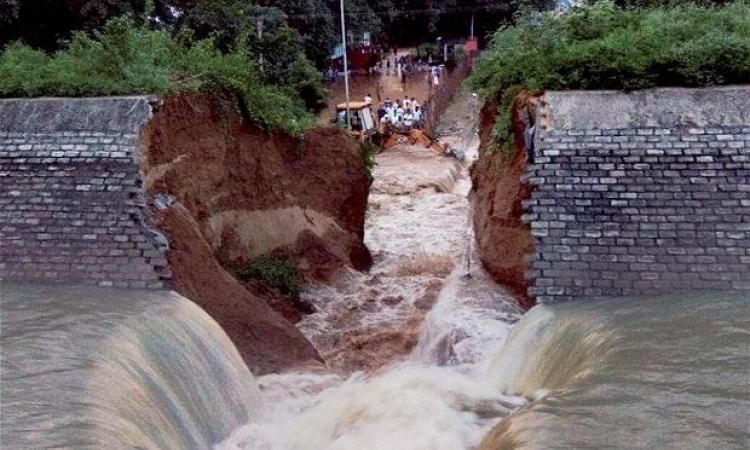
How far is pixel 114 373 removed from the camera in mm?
7047

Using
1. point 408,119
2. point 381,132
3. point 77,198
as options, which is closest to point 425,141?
point 381,132

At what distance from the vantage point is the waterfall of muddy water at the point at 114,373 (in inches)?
241

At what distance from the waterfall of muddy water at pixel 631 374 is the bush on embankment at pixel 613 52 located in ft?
10.1

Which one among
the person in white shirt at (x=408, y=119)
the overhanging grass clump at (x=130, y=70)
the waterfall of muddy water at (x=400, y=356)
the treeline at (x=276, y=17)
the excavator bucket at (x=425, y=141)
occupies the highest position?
the treeline at (x=276, y=17)

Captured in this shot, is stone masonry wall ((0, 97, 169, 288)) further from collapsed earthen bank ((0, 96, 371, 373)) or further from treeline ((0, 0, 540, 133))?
treeline ((0, 0, 540, 133))

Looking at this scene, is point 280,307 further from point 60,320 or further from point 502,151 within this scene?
point 60,320

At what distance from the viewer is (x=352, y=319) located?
1362cm

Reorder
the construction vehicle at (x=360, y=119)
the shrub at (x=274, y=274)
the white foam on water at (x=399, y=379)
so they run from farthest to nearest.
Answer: the construction vehicle at (x=360, y=119) → the shrub at (x=274, y=274) → the white foam on water at (x=399, y=379)

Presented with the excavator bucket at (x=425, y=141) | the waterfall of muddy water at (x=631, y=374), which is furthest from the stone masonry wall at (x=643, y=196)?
the excavator bucket at (x=425, y=141)

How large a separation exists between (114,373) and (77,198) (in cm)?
348

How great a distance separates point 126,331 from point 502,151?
19.0 ft

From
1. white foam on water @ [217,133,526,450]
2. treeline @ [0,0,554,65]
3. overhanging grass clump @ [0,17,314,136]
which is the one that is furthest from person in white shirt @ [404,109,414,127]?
overhanging grass clump @ [0,17,314,136]

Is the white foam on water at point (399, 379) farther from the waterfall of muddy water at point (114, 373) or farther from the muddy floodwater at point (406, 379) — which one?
the waterfall of muddy water at point (114, 373)

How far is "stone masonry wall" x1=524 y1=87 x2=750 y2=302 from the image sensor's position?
355 inches
